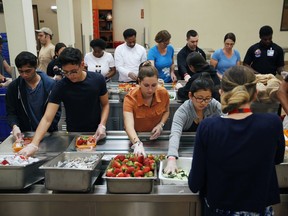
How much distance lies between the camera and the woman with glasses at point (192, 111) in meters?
1.67

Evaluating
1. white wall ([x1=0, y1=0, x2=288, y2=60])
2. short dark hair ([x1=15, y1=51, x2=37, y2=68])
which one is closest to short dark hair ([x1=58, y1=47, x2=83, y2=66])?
short dark hair ([x1=15, y1=51, x2=37, y2=68])

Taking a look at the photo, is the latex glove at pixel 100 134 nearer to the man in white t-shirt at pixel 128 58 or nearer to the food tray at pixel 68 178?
the food tray at pixel 68 178

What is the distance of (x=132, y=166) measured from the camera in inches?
57.0

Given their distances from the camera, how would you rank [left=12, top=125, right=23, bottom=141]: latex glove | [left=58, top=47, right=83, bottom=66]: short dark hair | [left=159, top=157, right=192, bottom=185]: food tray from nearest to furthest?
[left=159, top=157, right=192, bottom=185]: food tray, [left=58, top=47, right=83, bottom=66]: short dark hair, [left=12, top=125, right=23, bottom=141]: latex glove

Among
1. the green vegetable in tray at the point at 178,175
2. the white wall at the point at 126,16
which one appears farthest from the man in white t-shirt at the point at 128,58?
the white wall at the point at 126,16

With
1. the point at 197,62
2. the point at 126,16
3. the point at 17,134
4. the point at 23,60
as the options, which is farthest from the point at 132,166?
the point at 126,16

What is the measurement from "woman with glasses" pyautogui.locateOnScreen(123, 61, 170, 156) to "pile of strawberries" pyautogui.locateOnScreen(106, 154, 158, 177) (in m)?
0.28

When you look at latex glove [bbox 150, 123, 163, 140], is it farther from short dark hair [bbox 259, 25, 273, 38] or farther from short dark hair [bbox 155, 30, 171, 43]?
short dark hair [bbox 259, 25, 273, 38]

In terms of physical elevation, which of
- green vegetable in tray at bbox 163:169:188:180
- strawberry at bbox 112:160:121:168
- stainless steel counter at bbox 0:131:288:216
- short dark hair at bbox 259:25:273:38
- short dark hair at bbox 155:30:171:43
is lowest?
stainless steel counter at bbox 0:131:288:216

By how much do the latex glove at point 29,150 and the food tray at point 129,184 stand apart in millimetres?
562

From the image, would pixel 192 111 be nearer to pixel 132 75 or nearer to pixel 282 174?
pixel 282 174

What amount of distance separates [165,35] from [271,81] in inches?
51.5

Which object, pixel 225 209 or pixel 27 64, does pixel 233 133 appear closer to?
pixel 225 209

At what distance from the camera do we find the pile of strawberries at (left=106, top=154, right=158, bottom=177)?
138cm
